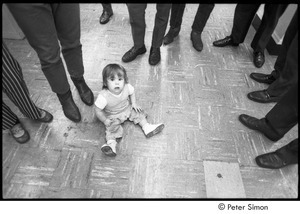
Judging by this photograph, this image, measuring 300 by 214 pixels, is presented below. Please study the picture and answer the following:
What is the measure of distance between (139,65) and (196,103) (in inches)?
27.0

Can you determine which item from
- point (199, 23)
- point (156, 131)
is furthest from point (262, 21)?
point (156, 131)

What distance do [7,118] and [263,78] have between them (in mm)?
2031

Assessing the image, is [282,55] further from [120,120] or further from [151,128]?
[120,120]

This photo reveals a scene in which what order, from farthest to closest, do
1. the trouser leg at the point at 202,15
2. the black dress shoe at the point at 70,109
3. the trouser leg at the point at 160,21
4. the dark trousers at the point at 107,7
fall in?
the dark trousers at the point at 107,7
the trouser leg at the point at 202,15
the trouser leg at the point at 160,21
the black dress shoe at the point at 70,109

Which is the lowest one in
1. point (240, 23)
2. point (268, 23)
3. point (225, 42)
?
point (225, 42)

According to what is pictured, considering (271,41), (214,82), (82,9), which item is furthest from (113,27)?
(271,41)

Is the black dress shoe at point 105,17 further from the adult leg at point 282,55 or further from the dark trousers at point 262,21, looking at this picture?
the adult leg at point 282,55

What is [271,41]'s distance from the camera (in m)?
2.21

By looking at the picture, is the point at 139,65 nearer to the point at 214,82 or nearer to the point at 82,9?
the point at 214,82

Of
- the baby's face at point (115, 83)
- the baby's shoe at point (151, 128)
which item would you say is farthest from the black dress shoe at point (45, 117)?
the baby's shoe at point (151, 128)

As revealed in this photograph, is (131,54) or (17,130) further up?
(131,54)

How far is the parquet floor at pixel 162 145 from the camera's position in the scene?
1.29m

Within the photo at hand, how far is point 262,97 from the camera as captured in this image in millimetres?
1750

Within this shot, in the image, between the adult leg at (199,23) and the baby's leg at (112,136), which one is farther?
the adult leg at (199,23)
